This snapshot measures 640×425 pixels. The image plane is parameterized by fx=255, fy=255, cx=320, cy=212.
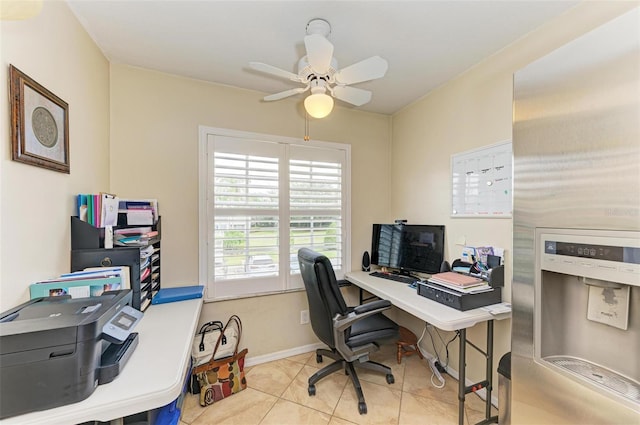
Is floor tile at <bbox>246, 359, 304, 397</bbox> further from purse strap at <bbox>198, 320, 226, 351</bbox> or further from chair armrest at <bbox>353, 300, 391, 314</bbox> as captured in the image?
chair armrest at <bbox>353, 300, 391, 314</bbox>

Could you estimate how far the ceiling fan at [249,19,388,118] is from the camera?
128 centimetres

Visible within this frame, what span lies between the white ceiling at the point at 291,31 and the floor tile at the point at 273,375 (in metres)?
2.43

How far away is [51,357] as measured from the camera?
0.77 meters

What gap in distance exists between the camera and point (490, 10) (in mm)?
1391

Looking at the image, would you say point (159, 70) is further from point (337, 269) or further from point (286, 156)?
point (337, 269)

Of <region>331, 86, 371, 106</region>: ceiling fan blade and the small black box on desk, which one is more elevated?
<region>331, 86, 371, 106</region>: ceiling fan blade

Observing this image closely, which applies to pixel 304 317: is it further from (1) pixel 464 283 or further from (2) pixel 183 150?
(2) pixel 183 150

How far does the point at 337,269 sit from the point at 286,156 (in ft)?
4.05

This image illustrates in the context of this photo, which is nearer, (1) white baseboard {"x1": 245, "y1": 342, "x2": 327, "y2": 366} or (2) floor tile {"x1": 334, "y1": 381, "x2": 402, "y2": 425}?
(2) floor tile {"x1": 334, "y1": 381, "x2": 402, "y2": 425}

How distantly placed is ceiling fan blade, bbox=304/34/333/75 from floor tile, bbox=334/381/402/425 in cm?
213

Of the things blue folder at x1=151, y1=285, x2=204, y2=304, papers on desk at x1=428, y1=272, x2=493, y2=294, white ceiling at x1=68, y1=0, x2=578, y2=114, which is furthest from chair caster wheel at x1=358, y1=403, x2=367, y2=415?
white ceiling at x1=68, y1=0, x2=578, y2=114

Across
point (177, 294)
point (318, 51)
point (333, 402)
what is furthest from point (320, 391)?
point (318, 51)

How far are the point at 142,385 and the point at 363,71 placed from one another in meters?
1.73

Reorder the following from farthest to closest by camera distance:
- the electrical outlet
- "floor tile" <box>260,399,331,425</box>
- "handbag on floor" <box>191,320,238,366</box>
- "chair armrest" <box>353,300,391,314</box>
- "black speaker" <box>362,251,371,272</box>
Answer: "black speaker" <box>362,251,371,272</box> → the electrical outlet → "handbag on floor" <box>191,320,238,366</box> → "chair armrest" <box>353,300,391,314</box> → "floor tile" <box>260,399,331,425</box>
